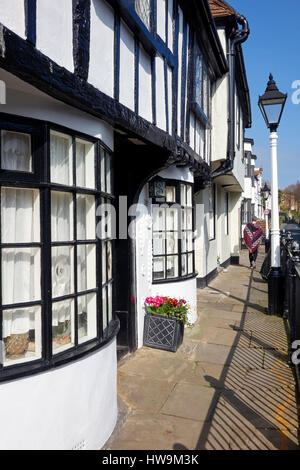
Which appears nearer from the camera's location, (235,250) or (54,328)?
(54,328)

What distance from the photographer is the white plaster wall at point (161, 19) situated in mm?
5035

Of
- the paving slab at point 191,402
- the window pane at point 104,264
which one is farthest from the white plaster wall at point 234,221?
the window pane at point 104,264

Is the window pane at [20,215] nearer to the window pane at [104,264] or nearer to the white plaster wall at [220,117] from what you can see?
the window pane at [104,264]

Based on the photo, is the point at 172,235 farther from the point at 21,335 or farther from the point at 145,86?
the point at 21,335

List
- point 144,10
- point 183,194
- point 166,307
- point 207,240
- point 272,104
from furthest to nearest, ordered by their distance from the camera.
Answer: point 207,240, point 272,104, point 183,194, point 166,307, point 144,10

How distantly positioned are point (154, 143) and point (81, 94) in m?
1.87

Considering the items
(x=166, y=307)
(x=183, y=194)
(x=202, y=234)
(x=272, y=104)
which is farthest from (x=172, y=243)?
(x=202, y=234)

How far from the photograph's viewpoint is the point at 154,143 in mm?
4691

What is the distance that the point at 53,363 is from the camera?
281 cm

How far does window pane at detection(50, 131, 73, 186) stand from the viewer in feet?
9.78

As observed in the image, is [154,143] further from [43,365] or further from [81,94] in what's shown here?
[43,365]

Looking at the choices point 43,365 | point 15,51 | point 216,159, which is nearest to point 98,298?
point 43,365

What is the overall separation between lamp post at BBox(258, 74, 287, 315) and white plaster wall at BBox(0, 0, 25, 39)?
6431 mm

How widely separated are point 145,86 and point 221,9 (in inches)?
278
